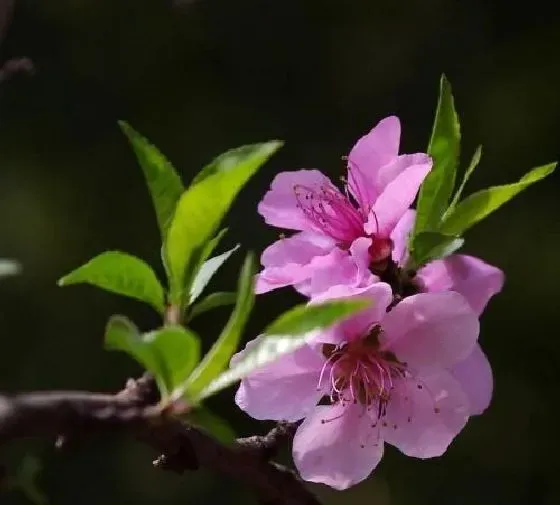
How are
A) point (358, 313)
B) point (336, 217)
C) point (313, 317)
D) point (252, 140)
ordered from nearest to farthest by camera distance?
1. point (313, 317)
2. point (358, 313)
3. point (336, 217)
4. point (252, 140)

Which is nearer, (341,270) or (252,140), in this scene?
(341,270)

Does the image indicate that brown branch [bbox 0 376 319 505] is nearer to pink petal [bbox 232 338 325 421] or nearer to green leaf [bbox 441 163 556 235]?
pink petal [bbox 232 338 325 421]

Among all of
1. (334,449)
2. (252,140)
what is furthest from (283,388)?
(252,140)

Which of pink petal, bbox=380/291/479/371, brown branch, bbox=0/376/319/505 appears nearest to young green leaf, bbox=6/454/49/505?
brown branch, bbox=0/376/319/505

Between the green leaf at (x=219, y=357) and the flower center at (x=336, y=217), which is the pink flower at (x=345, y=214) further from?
the green leaf at (x=219, y=357)

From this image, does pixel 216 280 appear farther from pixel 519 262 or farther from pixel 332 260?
pixel 332 260

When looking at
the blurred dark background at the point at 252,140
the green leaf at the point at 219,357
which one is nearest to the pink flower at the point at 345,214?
the green leaf at the point at 219,357

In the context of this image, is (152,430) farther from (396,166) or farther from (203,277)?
(396,166)
